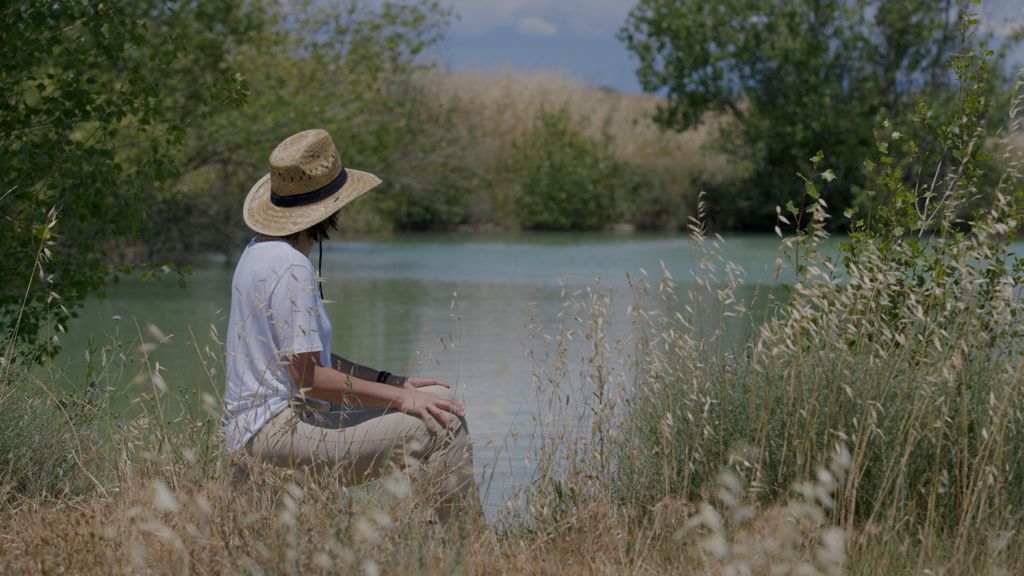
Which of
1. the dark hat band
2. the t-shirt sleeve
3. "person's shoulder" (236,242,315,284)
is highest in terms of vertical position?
the dark hat band

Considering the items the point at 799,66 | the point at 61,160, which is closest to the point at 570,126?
the point at 799,66

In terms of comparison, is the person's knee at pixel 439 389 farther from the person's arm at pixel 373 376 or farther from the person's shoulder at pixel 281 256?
the person's shoulder at pixel 281 256

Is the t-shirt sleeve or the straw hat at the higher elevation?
the straw hat

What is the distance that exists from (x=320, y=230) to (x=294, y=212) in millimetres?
95

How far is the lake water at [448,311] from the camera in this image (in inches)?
264

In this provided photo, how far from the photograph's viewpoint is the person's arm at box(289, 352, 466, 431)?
352cm

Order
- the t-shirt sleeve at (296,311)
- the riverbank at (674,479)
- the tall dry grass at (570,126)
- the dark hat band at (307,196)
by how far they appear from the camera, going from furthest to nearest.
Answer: the tall dry grass at (570,126) < the dark hat band at (307,196) < the t-shirt sleeve at (296,311) < the riverbank at (674,479)

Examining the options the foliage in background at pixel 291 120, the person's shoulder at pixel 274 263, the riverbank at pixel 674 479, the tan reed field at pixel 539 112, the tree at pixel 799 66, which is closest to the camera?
the riverbank at pixel 674 479

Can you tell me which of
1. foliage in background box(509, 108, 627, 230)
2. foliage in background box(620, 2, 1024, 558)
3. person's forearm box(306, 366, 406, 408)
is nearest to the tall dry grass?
foliage in background box(509, 108, 627, 230)

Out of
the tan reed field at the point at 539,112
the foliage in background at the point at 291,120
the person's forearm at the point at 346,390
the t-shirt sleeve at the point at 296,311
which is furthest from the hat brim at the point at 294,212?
the tan reed field at the point at 539,112

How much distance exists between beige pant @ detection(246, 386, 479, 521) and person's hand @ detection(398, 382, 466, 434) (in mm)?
49

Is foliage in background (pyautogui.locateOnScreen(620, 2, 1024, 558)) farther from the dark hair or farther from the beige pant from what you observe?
the dark hair

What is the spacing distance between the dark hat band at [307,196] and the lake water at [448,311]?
41 cm

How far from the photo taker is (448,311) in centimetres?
1316
